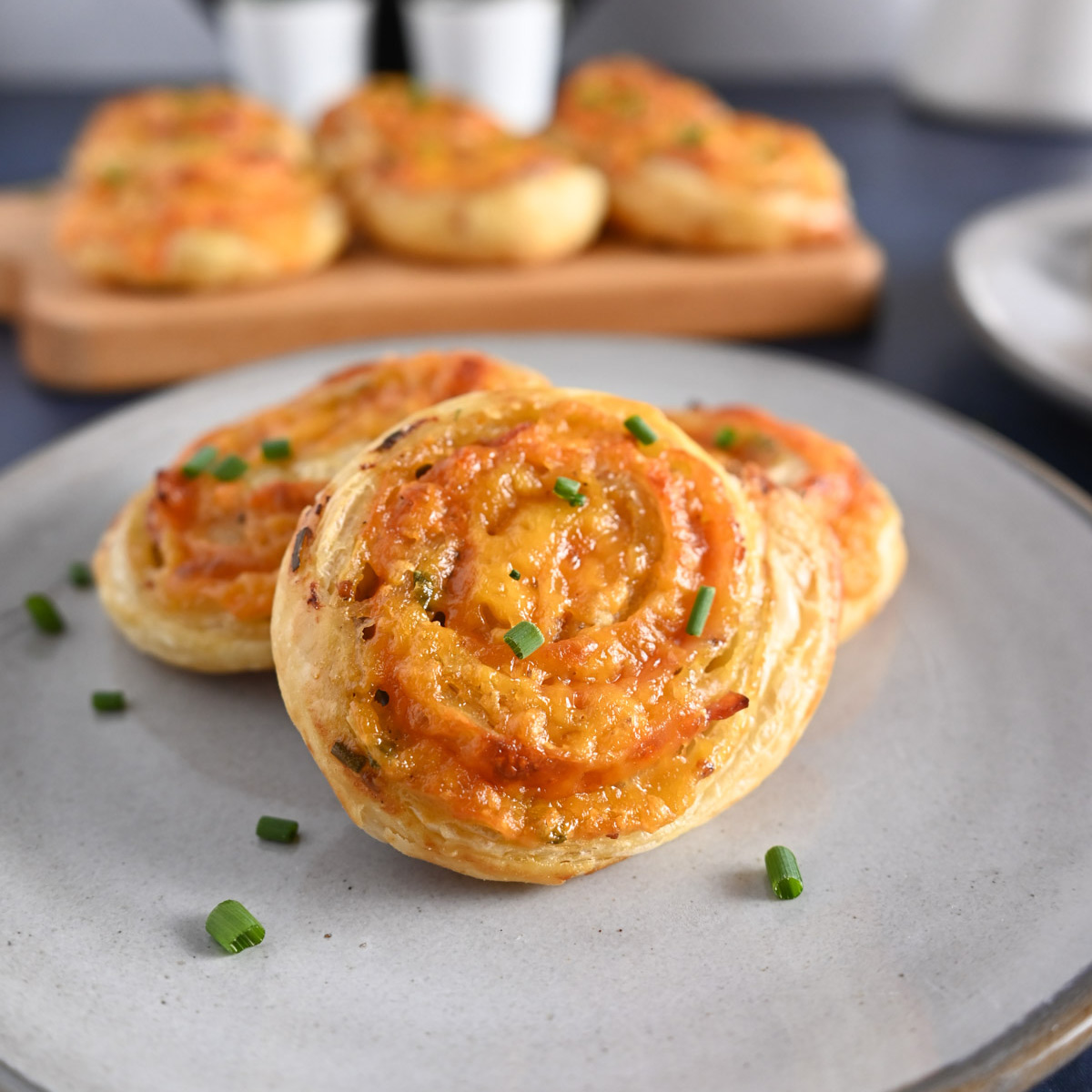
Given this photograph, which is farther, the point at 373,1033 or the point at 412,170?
the point at 412,170

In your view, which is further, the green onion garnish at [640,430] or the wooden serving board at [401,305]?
the wooden serving board at [401,305]

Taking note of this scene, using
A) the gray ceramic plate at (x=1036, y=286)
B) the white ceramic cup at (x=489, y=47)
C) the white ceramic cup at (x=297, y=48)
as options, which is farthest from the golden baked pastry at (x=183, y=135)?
the gray ceramic plate at (x=1036, y=286)

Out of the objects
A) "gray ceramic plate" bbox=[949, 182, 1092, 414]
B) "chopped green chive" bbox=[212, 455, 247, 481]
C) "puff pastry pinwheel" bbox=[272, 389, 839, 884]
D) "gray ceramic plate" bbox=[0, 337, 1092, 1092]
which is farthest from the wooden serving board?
"puff pastry pinwheel" bbox=[272, 389, 839, 884]

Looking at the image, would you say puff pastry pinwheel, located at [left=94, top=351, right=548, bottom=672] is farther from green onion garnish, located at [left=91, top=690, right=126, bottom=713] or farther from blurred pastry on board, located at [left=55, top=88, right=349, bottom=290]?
blurred pastry on board, located at [left=55, top=88, right=349, bottom=290]

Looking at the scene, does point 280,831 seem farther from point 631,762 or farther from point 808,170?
point 808,170

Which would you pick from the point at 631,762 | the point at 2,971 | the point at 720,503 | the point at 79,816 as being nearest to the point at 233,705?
the point at 79,816

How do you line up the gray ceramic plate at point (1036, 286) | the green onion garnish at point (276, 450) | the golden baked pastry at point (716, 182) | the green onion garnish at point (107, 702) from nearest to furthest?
the green onion garnish at point (107, 702)
the green onion garnish at point (276, 450)
the gray ceramic plate at point (1036, 286)
the golden baked pastry at point (716, 182)

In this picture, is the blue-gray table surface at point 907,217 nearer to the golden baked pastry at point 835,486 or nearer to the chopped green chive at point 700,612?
the chopped green chive at point 700,612

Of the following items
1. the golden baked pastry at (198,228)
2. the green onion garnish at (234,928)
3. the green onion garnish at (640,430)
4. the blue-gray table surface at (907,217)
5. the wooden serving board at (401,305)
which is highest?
the green onion garnish at (640,430)
